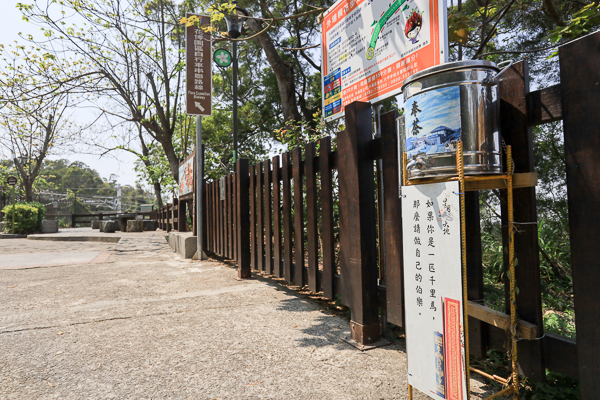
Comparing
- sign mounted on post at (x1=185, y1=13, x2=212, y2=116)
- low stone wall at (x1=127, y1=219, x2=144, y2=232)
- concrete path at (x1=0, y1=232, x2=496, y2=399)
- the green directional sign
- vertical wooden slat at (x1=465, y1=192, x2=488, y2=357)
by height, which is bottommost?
concrete path at (x1=0, y1=232, x2=496, y2=399)

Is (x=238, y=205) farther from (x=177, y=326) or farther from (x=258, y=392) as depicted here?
(x=258, y=392)

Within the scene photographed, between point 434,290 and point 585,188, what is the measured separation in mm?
695

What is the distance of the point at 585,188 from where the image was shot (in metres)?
1.35

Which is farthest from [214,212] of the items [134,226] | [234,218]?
[134,226]

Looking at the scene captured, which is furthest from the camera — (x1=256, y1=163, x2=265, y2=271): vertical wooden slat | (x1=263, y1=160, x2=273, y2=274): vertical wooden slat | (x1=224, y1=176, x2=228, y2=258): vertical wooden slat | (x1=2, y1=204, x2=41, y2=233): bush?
(x1=2, y1=204, x2=41, y2=233): bush

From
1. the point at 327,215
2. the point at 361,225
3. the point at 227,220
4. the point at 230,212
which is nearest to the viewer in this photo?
the point at 361,225

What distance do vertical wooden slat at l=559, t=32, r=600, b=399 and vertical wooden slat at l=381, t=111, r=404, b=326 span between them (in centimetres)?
94

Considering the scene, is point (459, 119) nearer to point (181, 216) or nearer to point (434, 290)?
point (434, 290)

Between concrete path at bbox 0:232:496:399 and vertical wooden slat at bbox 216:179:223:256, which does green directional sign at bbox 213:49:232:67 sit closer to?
vertical wooden slat at bbox 216:179:223:256

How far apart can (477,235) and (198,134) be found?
6.20m

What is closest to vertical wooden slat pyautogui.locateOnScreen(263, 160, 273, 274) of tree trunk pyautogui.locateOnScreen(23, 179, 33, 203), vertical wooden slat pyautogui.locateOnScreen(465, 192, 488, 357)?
vertical wooden slat pyautogui.locateOnScreen(465, 192, 488, 357)

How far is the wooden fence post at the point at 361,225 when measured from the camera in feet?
7.99

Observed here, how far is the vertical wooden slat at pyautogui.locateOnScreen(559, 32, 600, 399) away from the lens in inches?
52.1

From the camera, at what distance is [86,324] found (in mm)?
3066
